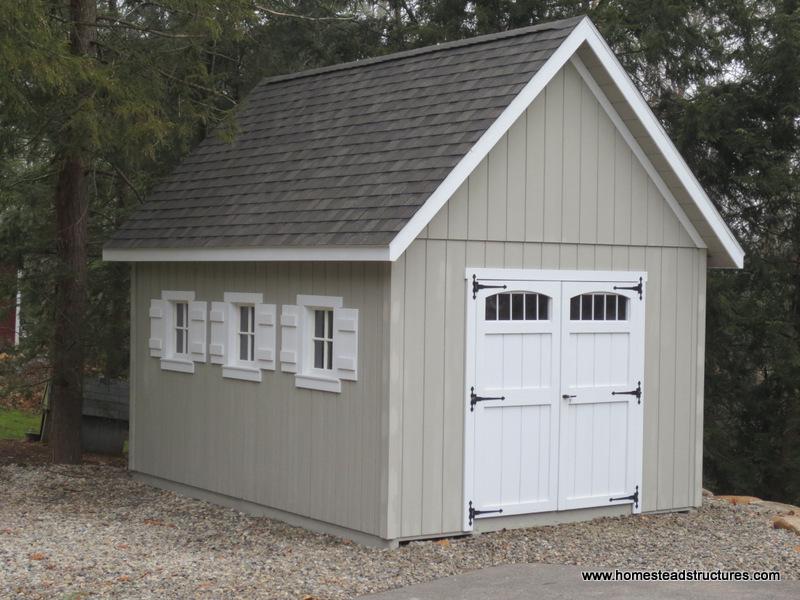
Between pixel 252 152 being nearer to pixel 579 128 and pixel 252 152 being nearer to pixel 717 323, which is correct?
pixel 579 128

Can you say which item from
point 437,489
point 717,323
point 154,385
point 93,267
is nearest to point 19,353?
point 154,385

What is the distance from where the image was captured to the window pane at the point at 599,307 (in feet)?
36.9

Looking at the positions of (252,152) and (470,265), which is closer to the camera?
(470,265)

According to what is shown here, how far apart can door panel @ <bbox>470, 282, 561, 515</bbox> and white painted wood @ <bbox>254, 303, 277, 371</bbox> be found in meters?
2.12

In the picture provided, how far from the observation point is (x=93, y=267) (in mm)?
17797

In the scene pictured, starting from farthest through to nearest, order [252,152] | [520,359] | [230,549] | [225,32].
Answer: [225,32]
[252,152]
[520,359]
[230,549]

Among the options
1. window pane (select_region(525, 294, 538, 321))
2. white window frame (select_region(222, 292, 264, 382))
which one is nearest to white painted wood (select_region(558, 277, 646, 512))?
window pane (select_region(525, 294, 538, 321))

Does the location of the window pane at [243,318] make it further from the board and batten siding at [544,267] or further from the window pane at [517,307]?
the window pane at [517,307]

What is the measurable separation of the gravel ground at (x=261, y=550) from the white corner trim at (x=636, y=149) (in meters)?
2.87

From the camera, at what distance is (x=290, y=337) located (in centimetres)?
1115

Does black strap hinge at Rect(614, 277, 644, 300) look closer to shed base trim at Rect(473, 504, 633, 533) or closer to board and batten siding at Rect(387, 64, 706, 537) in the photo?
board and batten siding at Rect(387, 64, 706, 537)

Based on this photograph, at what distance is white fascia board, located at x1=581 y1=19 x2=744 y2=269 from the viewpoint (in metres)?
10.8

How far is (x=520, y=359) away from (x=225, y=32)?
19.0 feet

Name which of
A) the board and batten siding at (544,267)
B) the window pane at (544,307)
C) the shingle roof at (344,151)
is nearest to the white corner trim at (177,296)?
the shingle roof at (344,151)
